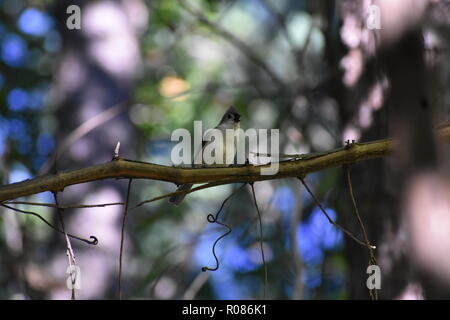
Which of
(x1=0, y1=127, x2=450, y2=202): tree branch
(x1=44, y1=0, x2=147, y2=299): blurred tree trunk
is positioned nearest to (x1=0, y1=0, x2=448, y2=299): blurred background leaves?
(x1=44, y1=0, x2=147, y2=299): blurred tree trunk

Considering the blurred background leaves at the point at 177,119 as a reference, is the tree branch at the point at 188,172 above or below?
below

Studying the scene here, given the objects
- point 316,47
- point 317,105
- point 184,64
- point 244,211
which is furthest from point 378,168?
point 184,64

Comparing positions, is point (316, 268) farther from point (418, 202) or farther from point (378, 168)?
point (418, 202)

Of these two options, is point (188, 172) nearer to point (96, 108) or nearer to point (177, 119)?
point (96, 108)

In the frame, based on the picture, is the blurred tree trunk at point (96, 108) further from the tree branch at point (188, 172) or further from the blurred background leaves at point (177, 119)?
the tree branch at point (188, 172)

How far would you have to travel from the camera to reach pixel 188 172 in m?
2.13

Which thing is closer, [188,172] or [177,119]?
[188,172]

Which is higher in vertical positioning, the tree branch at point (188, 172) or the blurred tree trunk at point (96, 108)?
the blurred tree trunk at point (96, 108)

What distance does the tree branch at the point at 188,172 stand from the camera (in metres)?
2.03

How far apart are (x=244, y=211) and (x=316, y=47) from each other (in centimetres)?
228

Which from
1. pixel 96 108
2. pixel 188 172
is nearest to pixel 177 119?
pixel 96 108

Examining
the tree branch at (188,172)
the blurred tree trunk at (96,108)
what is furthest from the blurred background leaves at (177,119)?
the tree branch at (188,172)

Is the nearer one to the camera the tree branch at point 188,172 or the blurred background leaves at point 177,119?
the tree branch at point 188,172
